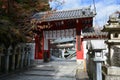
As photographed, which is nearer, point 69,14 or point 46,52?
point 69,14

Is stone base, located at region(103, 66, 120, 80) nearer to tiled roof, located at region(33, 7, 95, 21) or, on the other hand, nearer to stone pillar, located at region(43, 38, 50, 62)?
tiled roof, located at region(33, 7, 95, 21)

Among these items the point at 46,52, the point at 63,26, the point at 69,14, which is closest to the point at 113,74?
the point at 69,14

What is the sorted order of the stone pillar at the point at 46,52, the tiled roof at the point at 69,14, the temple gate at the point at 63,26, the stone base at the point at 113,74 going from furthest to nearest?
the stone pillar at the point at 46,52
the temple gate at the point at 63,26
the tiled roof at the point at 69,14
the stone base at the point at 113,74

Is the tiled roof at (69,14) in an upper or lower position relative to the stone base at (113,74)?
upper

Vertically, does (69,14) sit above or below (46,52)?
above

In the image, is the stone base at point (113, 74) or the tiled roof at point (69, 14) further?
the tiled roof at point (69, 14)

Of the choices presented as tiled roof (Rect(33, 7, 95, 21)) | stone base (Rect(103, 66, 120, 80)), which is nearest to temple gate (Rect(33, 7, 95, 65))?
tiled roof (Rect(33, 7, 95, 21))

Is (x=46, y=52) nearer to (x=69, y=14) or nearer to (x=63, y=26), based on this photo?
(x=63, y=26)

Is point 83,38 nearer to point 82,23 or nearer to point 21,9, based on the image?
point 82,23

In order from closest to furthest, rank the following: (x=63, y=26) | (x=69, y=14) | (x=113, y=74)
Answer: (x=113, y=74)
(x=69, y=14)
(x=63, y=26)

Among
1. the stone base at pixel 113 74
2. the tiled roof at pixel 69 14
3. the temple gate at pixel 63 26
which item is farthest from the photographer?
the temple gate at pixel 63 26

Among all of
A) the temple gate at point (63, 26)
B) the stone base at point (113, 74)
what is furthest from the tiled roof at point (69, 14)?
the stone base at point (113, 74)

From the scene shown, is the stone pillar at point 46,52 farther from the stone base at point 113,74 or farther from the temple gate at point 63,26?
the stone base at point 113,74

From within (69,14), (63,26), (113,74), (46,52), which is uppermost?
(69,14)
